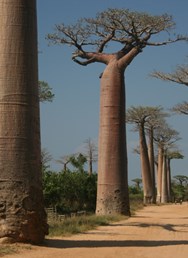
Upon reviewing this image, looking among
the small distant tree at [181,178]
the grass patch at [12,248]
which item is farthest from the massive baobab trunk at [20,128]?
the small distant tree at [181,178]

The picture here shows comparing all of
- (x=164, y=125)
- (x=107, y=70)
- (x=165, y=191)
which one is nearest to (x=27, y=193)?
(x=107, y=70)

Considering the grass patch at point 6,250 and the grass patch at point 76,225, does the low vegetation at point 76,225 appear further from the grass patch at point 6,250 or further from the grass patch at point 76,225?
the grass patch at point 6,250

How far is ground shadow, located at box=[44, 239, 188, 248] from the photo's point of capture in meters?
6.78

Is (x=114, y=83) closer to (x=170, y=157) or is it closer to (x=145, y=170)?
(x=145, y=170)

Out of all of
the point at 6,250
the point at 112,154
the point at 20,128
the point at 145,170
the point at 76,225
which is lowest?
the point at 76,225

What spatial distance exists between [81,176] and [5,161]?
13.5 m

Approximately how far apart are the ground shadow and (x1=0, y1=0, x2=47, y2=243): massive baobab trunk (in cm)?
34

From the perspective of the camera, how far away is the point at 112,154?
519 inches

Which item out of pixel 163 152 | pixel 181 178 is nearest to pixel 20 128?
pixel 163 152

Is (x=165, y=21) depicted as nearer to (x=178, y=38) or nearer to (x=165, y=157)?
(x=178, y=38)

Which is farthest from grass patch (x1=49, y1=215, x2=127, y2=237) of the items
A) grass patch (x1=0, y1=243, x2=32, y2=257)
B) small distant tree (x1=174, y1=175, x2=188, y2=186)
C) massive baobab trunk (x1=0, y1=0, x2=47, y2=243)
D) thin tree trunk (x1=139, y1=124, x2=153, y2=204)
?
small distant tree (x1=174, y1=175, x2=188, y2=186)

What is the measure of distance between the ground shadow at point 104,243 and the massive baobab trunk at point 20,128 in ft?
1.12

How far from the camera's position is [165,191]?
1351 inches

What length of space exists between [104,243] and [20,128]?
2039mm
